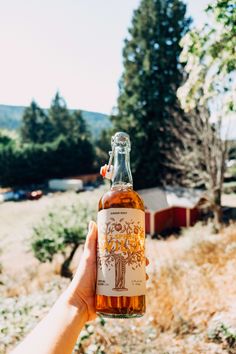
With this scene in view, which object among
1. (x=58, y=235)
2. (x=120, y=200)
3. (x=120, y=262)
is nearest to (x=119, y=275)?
(x=120, y=262)

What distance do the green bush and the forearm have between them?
14.0 meters

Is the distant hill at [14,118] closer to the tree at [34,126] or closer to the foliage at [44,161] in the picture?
the tree at [34,126]

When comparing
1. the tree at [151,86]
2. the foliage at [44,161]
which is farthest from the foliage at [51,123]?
the tree at [151,86]

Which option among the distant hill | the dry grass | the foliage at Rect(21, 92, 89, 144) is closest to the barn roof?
the dry grass

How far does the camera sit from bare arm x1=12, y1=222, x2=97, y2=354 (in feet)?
6.08

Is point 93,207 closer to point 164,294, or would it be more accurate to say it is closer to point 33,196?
point 164,294

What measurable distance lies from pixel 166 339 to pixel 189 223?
951 inches

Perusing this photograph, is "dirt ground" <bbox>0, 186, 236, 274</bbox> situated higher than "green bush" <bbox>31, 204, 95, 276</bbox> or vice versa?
"green bush" <bbox>31, 204, 95, 276</bbox>

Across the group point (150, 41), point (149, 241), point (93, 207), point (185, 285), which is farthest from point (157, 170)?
point (185, 285)

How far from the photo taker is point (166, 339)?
487 centimetres

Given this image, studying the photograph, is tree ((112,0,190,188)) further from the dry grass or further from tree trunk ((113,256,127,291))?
tree trunk ((113,256,127,291))

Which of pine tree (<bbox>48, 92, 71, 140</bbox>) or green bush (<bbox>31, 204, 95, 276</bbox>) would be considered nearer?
green bush (<bbox>31, 204, 95, 276</bbox>)

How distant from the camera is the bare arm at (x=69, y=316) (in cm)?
185


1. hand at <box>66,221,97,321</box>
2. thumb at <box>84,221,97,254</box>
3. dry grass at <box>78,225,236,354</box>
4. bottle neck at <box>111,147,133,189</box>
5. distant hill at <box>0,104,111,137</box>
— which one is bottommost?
dry grass at <box>78,225,236,354</box>
